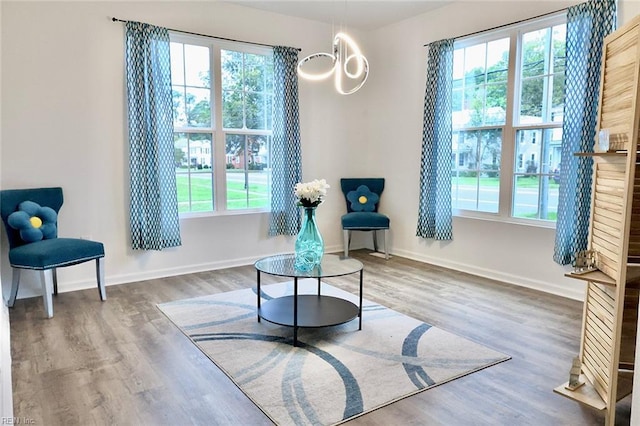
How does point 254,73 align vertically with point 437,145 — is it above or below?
above

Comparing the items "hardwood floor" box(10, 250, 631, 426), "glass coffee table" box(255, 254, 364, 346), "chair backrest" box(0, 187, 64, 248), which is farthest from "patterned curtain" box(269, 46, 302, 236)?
"chair backrest" box(0, 187, 64, 248)

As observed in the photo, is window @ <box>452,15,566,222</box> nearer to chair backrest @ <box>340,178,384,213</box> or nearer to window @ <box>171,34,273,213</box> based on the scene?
chair backrest @ <box>340,178,384,213</box>

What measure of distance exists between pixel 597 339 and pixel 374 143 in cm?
403

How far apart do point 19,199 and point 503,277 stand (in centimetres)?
439

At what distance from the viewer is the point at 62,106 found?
4.01 m

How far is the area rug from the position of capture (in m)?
2.29

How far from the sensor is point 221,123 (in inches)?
191

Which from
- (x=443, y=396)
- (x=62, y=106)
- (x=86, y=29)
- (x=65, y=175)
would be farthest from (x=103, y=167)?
(x=443, y=396)

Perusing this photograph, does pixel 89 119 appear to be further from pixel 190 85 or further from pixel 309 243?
pixel 309 243

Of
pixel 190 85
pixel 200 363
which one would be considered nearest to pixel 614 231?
pixel 200 363

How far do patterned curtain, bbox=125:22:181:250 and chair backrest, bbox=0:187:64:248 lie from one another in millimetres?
630

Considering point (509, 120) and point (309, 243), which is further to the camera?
point (509, 120)

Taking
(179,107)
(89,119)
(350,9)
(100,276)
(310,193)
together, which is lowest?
(100,276)

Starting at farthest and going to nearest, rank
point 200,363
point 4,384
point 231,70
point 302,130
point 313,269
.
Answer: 1. point 302,130
2. point 231,70
3. point 313,269
4. point 200,363
5. point 4,384
